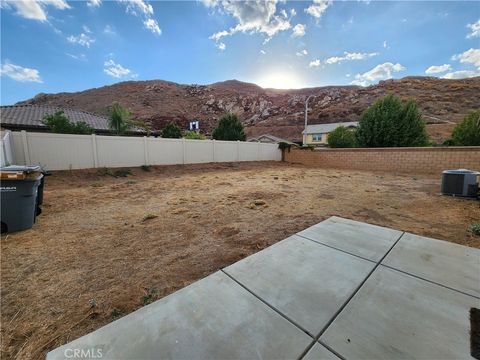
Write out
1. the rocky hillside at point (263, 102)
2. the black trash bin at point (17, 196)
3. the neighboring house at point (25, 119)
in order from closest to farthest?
the black trash bin at point (17, 196) < the neighboring house at point (25, 119) < the rocky hillside at point (263, 102)

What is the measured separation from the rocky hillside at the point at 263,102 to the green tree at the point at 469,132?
27122mm

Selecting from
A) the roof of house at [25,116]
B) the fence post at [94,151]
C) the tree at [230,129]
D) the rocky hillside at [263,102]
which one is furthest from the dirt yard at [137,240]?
the rocky hillside at [263,102]

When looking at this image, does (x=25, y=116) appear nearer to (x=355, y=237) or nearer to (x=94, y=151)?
(x=94, y=151)

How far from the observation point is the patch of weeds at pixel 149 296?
175 centimetres

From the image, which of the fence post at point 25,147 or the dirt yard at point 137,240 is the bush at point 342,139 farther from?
the fence post at point 25,147

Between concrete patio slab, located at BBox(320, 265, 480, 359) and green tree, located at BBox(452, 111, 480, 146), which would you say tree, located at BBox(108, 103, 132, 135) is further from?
green tree, located at BBox(452, 111, 480, 146)

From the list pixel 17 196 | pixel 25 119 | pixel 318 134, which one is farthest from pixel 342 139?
pixel 25 119

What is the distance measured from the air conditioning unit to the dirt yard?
45 cm

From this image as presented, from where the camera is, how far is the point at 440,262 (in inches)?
86.7

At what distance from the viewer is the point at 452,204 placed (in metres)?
4.81

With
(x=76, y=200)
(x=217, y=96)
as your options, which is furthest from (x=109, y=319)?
(x=217, y=96)

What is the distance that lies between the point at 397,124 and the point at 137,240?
17.4m

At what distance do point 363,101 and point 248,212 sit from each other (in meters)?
58.7

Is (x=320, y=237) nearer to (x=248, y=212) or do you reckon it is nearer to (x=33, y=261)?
(x=248, y=212)
